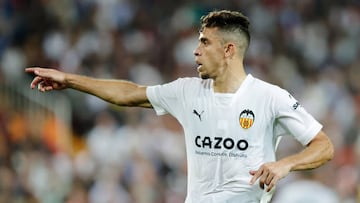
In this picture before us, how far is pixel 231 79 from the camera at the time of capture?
7.68m

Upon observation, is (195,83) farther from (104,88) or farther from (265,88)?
(104,88)

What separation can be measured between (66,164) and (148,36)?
3.71 meters

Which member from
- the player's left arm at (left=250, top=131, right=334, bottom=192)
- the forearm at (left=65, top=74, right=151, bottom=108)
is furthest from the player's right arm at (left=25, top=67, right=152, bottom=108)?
the player's left arm at (left=250, top=131, right=334, bottom=192)

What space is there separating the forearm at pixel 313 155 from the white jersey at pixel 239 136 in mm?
67

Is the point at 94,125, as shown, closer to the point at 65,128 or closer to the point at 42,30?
the point at 65,128

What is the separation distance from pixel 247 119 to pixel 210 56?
48 cm

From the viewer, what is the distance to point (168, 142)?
14.6 meters

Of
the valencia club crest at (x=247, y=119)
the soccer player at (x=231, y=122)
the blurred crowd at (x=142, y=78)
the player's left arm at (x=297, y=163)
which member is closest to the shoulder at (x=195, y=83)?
the soccer player at (x=231, y=122)

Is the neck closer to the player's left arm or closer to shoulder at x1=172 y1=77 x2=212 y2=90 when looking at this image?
shoulder at x1=172 y1=77 x2=212 y2=90

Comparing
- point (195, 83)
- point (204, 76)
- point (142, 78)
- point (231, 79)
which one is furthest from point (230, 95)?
point (142, 78)

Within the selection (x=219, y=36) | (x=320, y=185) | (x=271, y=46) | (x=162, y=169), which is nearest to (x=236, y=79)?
(x=219, y=36)

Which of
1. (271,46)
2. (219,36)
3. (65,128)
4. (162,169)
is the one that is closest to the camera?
(219,36)

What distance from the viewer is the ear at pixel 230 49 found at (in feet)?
25.1

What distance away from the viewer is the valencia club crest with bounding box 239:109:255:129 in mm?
7547
